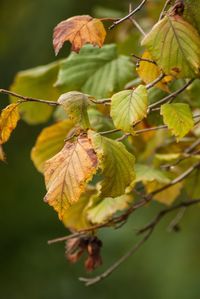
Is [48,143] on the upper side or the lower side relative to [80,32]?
lower

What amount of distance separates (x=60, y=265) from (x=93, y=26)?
189 inches

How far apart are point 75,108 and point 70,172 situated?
13cm

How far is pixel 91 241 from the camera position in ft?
6.85

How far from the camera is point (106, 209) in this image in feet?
6.98

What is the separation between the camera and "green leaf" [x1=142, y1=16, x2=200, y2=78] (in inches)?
64.6

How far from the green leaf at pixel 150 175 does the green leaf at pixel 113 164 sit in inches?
15.6

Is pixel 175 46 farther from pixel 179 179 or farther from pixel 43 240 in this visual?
pixel 43 240

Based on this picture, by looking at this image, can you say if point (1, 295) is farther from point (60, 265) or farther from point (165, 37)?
point (165, 37)

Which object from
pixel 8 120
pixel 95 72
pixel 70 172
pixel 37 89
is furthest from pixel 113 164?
pixel 37 89

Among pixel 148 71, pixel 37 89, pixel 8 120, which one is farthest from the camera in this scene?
pixel 37 89

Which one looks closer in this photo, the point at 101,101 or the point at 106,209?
the point at 101,101

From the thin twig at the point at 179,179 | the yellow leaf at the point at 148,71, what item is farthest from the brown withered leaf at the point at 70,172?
the thin twig at the point at 179,179

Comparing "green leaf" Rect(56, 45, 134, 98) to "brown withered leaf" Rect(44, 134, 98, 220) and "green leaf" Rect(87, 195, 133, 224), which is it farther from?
"brown withered leaf" Rect(44, 134, 98, 220)

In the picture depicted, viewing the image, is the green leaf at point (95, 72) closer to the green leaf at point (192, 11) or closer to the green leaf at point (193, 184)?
the green leaf at point (193, 184)
